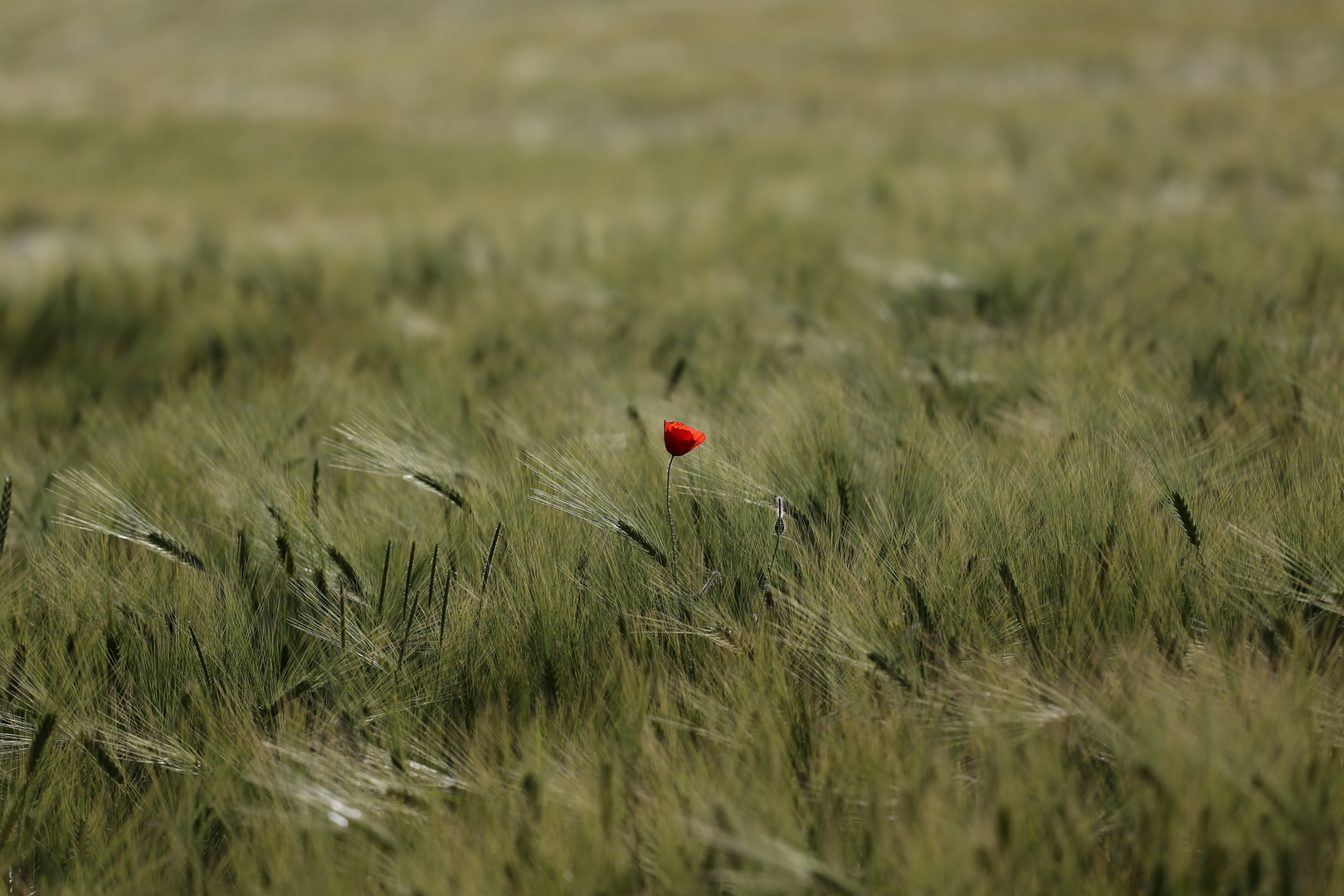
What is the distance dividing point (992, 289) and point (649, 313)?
1.03m

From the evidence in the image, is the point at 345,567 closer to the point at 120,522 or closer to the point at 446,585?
the point at 446,585

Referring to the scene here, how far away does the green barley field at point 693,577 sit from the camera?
30.2 inches

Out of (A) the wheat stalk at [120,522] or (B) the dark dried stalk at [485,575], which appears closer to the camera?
(B) the dark dried stalk at [485,575]

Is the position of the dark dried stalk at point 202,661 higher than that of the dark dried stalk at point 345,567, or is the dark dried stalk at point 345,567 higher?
the dark dried stalk at point 345,567

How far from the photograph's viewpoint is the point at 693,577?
3.56 feet

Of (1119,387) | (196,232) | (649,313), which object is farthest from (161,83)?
(1119,387)

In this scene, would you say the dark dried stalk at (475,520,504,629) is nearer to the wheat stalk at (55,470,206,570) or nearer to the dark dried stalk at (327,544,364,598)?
the dark dried stalk at (327,544,364,598)

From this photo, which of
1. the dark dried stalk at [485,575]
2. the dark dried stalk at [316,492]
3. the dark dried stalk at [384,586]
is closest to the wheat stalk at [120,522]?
the dark dried stalk at [316,492]

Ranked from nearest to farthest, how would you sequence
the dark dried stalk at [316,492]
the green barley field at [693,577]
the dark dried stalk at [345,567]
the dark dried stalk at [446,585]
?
the green barley field at [693,577], the dark dried stalk at [446,585], the dark dried stalk at [345,567], the dark dried stalk at [316,492]

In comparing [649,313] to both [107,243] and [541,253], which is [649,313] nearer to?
[541,253]

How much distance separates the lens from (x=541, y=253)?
372cm

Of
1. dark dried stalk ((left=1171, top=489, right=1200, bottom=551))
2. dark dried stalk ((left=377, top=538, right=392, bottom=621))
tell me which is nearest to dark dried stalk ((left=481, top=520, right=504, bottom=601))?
dark dried stalk ((left=377, top=538, right=392, bottom=621))

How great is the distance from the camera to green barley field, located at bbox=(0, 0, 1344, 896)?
0.77 metres

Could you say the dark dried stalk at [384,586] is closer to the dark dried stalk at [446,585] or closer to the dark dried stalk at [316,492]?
the dark dried stalk at [446,585]
